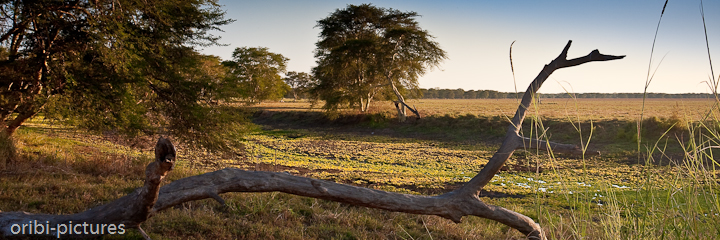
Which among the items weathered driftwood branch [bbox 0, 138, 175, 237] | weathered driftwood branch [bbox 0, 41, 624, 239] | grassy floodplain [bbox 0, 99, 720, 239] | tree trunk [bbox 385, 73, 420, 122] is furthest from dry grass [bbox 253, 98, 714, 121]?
weathered driftwood branch [bbox 0, 138, 175, 237]

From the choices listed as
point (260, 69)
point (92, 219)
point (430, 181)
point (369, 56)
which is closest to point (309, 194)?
point (92, 219)

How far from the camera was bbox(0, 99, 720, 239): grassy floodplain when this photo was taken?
6.14ft

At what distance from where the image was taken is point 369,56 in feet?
72.8

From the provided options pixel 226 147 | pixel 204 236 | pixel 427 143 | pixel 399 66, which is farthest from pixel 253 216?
pixel 399 66

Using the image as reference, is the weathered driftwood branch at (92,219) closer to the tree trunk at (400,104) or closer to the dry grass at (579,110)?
the dry grass at (579,110)

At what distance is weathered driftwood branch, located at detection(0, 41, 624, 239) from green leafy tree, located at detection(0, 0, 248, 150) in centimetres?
468

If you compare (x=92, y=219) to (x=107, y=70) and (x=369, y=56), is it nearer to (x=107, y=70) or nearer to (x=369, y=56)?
(x=107, y=70)

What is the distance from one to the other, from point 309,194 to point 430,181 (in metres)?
5.55

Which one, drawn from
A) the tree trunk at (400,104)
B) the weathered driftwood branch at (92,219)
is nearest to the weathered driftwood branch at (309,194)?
the weathered driftwood branch at (92,219)

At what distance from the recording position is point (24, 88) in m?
7.02

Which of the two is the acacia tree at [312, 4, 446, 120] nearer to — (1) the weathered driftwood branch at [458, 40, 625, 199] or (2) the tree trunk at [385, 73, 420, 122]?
(2) the tree trunk at [385, 73, 420, 122]

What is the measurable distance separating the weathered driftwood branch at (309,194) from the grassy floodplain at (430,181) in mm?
242

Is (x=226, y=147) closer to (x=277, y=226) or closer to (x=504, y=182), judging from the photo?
(x=277, y=226)

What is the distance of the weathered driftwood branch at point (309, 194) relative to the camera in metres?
2.68
